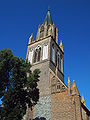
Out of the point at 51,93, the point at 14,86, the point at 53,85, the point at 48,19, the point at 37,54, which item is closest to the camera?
the point at 14,86

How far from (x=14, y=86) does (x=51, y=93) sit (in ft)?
24.9

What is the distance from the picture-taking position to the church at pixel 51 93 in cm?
Result: 1900

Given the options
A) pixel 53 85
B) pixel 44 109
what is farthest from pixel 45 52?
pixel 44 109

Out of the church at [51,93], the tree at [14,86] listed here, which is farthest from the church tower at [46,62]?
the tree at [14,86]

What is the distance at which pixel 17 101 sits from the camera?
15773 mm

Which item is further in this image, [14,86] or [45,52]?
[45,52]

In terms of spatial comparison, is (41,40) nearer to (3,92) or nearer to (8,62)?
(8,62)

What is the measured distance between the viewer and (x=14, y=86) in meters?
16.0

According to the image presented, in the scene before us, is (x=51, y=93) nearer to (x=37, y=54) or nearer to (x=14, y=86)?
(x=14, y=86)

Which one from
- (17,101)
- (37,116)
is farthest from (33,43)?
(17,101)

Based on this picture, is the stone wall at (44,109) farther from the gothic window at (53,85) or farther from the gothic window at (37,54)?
the gothic window at (37,54)

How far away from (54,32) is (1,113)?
27222 millimetres

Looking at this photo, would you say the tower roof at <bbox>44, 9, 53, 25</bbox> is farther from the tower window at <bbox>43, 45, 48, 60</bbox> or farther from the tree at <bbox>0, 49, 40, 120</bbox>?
the tree at <bbox>0, 49, 40, 120</bbox>

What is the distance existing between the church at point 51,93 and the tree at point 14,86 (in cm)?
431
